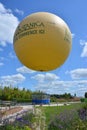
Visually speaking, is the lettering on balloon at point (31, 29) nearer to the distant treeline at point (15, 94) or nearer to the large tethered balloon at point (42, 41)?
the large tethered balloon at point (42, 41)

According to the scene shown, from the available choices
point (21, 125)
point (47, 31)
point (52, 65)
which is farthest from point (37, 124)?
point (47, 31)

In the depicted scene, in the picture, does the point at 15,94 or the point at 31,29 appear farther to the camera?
the point at 15,94

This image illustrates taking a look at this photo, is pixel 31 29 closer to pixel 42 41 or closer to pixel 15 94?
pixel 42 41

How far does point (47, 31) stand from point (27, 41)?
45 centimetres

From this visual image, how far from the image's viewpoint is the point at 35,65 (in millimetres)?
6621

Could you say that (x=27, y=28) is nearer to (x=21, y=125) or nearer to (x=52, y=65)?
(x=52, y=65)

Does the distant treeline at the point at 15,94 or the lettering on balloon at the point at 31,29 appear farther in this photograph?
the distant treeline at the point at 15,94

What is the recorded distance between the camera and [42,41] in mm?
6348

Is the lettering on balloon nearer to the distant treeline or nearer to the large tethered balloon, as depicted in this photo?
the large tethered balloon

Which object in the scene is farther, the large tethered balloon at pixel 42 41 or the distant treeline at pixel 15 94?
the distant treeline at pixel 15 94

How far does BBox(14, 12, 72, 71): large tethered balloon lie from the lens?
20.9 ft

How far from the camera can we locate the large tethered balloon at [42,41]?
20.9ft

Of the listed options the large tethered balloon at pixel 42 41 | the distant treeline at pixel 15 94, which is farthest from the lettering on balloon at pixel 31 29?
the distant treeline at pixel 15 94

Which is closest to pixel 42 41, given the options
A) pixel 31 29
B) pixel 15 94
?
pixel 31 29
